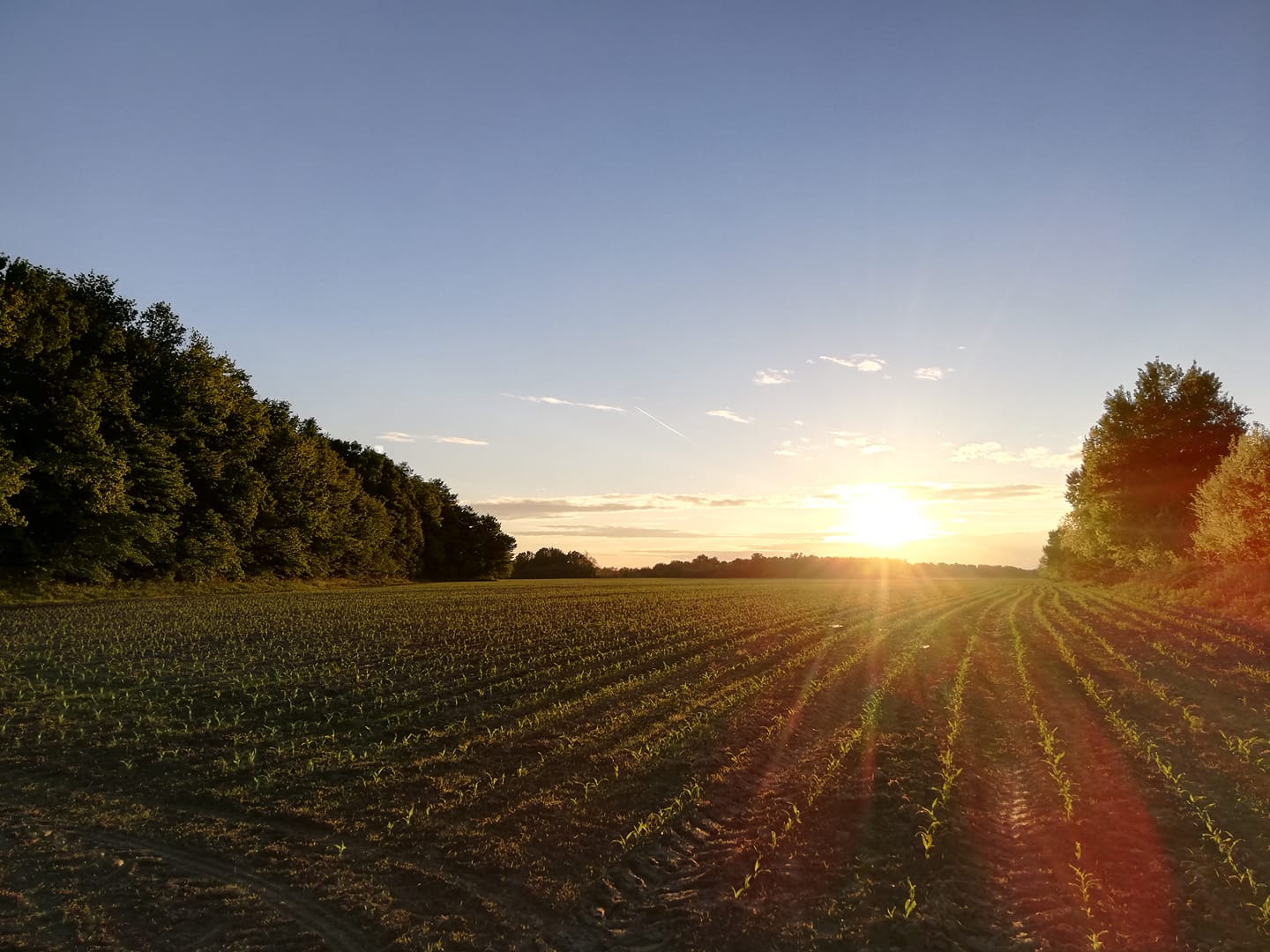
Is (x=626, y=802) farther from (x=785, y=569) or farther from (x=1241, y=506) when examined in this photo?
(x=785, y=569)

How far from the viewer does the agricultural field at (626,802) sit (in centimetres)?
682

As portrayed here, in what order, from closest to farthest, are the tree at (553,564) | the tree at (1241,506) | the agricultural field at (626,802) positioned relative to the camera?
1. the agricultural field at (626,802)
2. the tree at (1241,506)
3. the tree at (553,564)

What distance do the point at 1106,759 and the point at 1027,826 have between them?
12.6ft

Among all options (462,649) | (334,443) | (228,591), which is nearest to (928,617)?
(462,649)

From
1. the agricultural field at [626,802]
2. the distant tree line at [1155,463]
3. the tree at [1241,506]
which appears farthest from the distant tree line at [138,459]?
the distant tree line at [1155,463]

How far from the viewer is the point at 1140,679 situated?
18328 mm

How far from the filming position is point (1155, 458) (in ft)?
168

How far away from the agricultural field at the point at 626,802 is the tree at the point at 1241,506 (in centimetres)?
1904

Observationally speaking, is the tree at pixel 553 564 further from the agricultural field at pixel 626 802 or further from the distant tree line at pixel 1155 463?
the agricultural field at pixel 626 802

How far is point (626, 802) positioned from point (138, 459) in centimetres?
4416

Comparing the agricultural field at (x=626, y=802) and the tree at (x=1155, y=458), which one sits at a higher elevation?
the tree at (x=1155, y=458)

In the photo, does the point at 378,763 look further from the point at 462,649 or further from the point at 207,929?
the point at 462,649

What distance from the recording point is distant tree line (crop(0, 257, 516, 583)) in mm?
36000

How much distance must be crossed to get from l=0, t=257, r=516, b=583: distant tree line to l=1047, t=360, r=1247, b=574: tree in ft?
212
